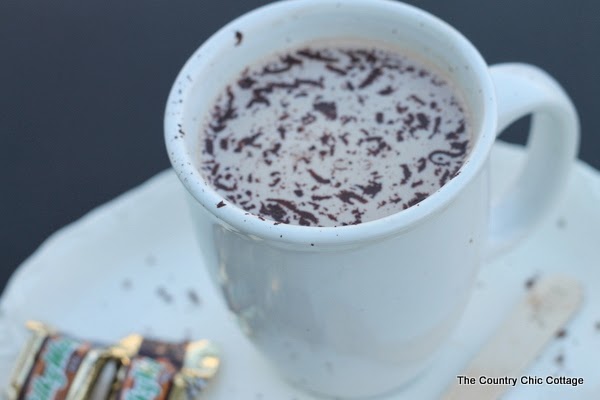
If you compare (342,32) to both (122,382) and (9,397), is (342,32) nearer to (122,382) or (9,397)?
(122,382)

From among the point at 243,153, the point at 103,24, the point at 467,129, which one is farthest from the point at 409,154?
the point at 103,24

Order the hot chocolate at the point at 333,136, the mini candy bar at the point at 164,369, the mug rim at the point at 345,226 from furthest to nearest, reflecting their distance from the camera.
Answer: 1. the mini candy bar at the point at 164,369
2. the hot chocolate at the point at 333,136
3. the mug rim at the point at 345,226

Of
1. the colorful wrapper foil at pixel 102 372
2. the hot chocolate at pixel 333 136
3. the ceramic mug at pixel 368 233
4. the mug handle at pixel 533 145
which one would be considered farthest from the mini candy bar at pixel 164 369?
the mug handle at pixel 533 145

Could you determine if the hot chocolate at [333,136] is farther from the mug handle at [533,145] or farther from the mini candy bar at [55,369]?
A: the mini candy bar at [55,369]

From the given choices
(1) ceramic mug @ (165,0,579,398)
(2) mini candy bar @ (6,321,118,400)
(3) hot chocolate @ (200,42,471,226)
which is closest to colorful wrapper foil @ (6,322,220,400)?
(2) mini candy bar @ (6,321,118,400)

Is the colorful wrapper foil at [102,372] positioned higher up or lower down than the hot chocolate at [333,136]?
lower down

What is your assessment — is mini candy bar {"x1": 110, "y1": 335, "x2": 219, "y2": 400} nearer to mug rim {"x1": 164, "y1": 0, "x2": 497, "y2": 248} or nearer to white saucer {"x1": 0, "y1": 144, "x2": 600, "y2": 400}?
white saucer {"x1": 0, "y1": 144, "x2": 600, "y2": 400}
